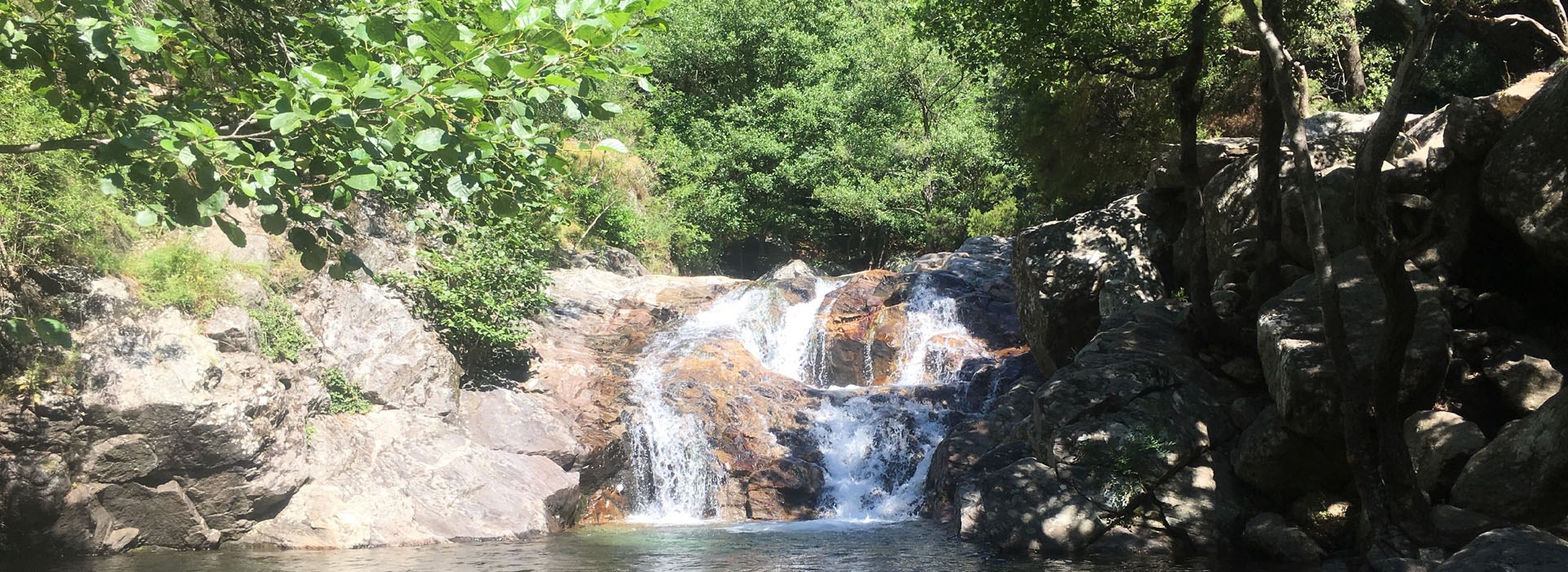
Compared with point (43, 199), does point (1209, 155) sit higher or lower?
higher

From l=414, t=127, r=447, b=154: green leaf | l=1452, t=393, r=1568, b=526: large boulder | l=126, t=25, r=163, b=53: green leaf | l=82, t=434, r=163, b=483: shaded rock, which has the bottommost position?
l=1452, t=393, r=1568, b=526: large boulder

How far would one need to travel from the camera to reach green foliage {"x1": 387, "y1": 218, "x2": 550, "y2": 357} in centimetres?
1847

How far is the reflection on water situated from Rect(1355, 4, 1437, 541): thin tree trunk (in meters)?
2.00

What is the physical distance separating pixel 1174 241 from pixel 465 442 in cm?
1240

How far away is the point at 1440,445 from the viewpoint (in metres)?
9.41

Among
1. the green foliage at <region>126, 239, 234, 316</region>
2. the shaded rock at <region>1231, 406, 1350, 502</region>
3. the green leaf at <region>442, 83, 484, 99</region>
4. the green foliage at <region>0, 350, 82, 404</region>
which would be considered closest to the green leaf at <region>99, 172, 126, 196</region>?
the green leaf at <region>442, 83, 484, 99</region>

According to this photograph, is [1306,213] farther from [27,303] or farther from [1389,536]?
[27,303]

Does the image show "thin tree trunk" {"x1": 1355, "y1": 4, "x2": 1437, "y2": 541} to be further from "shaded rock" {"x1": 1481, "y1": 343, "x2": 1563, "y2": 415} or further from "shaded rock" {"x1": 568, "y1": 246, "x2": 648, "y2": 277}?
"shaded rock" {"x1": 568, "y1": 246, "x2": 648, "y2": 277}

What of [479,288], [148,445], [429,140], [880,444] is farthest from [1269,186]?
[148,445]

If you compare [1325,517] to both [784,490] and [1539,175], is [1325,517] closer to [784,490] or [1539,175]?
[1539,175]

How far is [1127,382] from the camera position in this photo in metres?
12.5

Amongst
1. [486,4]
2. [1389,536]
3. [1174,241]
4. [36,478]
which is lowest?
[1389,536]

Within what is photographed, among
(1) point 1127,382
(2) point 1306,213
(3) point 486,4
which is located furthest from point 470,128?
(1) point 1127,382

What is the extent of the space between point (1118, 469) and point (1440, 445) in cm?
328
